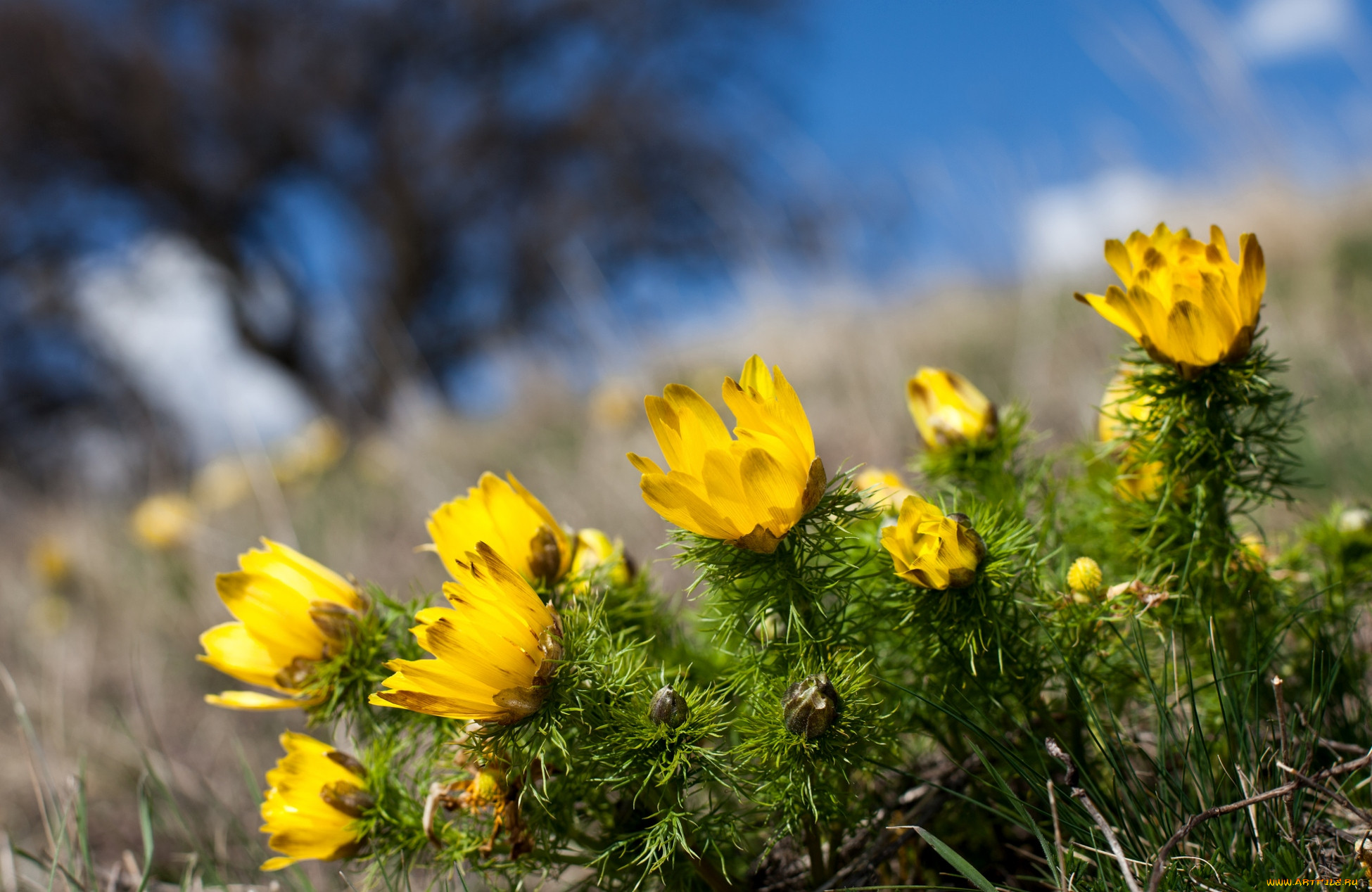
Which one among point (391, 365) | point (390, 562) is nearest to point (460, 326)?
point (391, 365)

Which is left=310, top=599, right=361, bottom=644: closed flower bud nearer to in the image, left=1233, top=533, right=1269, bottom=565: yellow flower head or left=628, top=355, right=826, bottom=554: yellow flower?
left=628, top=355, right=826, bottom=554: yellow flower

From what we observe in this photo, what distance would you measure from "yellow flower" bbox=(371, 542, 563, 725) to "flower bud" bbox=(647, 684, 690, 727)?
7 centimetres

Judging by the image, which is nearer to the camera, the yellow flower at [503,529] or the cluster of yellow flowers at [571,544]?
the cluster of yellow flowers at [571,544]

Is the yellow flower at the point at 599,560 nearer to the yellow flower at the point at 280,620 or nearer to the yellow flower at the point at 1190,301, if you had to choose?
the yellow flower at the point at 280,620

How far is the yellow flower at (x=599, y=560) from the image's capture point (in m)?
0.72

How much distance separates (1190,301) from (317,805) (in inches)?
29.2

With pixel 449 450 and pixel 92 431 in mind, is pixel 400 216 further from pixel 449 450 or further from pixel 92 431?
pixel 449 450

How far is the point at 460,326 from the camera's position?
34.6 ft

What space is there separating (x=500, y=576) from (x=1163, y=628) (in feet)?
1.74

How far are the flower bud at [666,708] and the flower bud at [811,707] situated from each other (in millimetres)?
71

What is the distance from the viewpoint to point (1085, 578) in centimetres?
66

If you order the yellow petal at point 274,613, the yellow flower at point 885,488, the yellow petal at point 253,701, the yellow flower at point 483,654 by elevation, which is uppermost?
the yellow flower at point 885,488

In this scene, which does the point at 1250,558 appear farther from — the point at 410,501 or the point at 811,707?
the point at 410,501

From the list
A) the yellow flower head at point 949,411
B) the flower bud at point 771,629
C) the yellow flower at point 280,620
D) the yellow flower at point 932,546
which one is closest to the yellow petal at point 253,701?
the yellow flower at point 280,620
